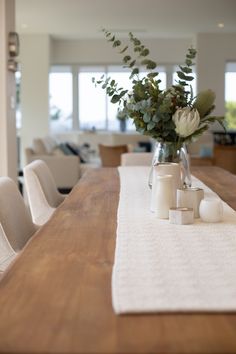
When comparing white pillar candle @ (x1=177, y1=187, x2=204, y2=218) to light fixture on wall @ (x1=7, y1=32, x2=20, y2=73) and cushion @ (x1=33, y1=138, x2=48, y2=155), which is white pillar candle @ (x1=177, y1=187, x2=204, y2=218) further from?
cushion @ (x1=33, y1=138, x2=48, y2=155)

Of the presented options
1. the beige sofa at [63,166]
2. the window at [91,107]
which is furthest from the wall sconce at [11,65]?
the window at [91,107]

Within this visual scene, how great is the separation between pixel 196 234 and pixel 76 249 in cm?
40

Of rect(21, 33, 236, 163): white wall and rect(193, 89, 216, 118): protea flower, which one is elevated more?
Answer: rect(21, 33, 236, 163): white wall

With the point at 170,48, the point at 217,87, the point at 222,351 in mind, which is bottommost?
the point at 222,351

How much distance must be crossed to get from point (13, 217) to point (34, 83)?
8773 mm

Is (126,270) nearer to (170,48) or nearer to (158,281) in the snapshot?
(158,281)

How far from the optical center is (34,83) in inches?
422

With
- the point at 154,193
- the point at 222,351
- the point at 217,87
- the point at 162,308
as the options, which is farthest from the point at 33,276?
the point at 217,87

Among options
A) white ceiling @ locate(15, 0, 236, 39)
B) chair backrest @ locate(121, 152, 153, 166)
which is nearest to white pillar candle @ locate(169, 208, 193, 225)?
chair backrest @ locate(121, 152, 153, 166)

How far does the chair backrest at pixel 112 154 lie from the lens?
8.16 m

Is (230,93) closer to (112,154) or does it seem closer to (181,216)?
(112,154)

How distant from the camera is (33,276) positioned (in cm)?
129

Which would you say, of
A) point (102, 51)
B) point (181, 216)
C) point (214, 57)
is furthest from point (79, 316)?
point (102, 51)

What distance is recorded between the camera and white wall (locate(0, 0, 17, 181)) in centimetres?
570
